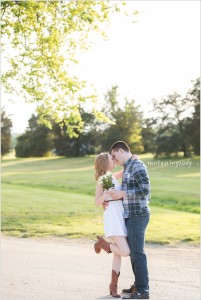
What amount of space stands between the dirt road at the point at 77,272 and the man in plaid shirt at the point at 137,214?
1.02 ft

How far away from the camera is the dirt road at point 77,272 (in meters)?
6.61

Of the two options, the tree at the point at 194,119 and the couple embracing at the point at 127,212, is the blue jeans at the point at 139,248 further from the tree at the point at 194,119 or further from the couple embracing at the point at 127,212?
the tree at the point at 194,119

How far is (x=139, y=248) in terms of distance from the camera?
621cm

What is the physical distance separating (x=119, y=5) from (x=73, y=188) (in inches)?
583

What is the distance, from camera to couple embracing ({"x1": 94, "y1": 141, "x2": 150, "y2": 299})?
20.4 feet

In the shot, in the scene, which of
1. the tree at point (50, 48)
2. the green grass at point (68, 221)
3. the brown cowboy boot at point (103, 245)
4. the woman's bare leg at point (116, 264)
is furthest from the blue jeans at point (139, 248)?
the tree at point (50, 48)

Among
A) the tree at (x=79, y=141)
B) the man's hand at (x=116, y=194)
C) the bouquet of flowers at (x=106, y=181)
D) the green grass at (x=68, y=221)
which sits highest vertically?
the tree at (x=79, y=141)

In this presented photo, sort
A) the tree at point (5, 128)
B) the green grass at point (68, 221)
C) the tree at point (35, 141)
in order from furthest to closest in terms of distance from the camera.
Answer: the tree at point (5, 128) < the tree at point (35, 141) < the green grass at point (68, 221)

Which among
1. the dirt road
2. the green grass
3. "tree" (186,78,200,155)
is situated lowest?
the green grass

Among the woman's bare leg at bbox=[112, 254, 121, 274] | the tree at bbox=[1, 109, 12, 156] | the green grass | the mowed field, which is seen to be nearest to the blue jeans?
the woman's bare leg at bbox=[112, 254, 121, 274]

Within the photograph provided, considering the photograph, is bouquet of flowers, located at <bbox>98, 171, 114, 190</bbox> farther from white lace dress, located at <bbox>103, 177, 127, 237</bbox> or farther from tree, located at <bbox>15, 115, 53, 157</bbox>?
tree, located at <bbox>15, 115, 53, 157</bbox>

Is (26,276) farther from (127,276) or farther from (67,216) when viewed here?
(67,216)

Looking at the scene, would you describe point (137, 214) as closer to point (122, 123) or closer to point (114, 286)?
point (114, 286)

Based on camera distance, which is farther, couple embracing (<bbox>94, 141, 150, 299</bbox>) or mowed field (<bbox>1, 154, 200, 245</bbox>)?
mowed field (<bbox>1, 154, 200, 245</bbox>)
